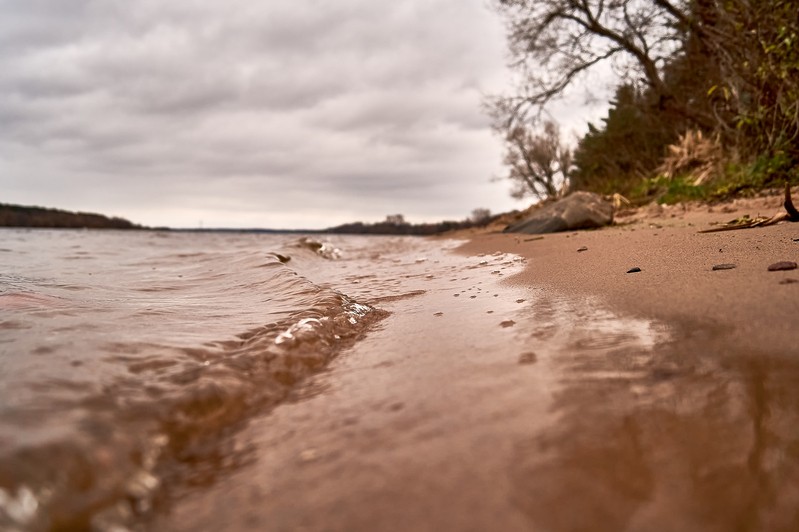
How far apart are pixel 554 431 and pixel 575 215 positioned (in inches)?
285

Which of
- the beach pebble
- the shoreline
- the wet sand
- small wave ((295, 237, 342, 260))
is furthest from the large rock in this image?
the wet sand

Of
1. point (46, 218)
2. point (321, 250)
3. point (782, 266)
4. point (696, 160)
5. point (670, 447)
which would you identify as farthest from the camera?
point (46, 218)

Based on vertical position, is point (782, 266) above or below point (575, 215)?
below

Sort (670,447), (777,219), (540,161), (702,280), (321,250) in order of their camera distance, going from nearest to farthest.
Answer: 1. (670,447)
2. (702,280)
3. (777,219)
4. (321,250)
5. (540,161)

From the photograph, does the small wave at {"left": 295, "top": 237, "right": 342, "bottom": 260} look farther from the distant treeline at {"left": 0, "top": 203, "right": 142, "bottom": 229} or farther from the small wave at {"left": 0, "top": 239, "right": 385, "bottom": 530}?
the distant treeline at {"left": 0, "top": 203, "right": 142, "bottom": 229}

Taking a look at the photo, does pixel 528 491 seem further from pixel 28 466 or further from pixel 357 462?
pixel 28 466

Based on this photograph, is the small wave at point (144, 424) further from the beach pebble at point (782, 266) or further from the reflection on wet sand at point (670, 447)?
the beach pebble at point (782, 266)

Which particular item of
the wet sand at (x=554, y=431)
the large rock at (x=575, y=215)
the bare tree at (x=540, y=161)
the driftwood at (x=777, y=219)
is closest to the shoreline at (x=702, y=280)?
the wet sand at (x=554, y=431)

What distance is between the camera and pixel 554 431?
0.96m

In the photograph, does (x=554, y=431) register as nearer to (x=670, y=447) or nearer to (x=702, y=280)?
(x=670, y=447)

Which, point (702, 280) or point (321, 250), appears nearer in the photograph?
point (702, 280)

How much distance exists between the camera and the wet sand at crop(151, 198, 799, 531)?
29.6 inches

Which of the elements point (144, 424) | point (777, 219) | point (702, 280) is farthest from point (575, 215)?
point (144, 424)

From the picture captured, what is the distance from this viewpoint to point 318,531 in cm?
76
